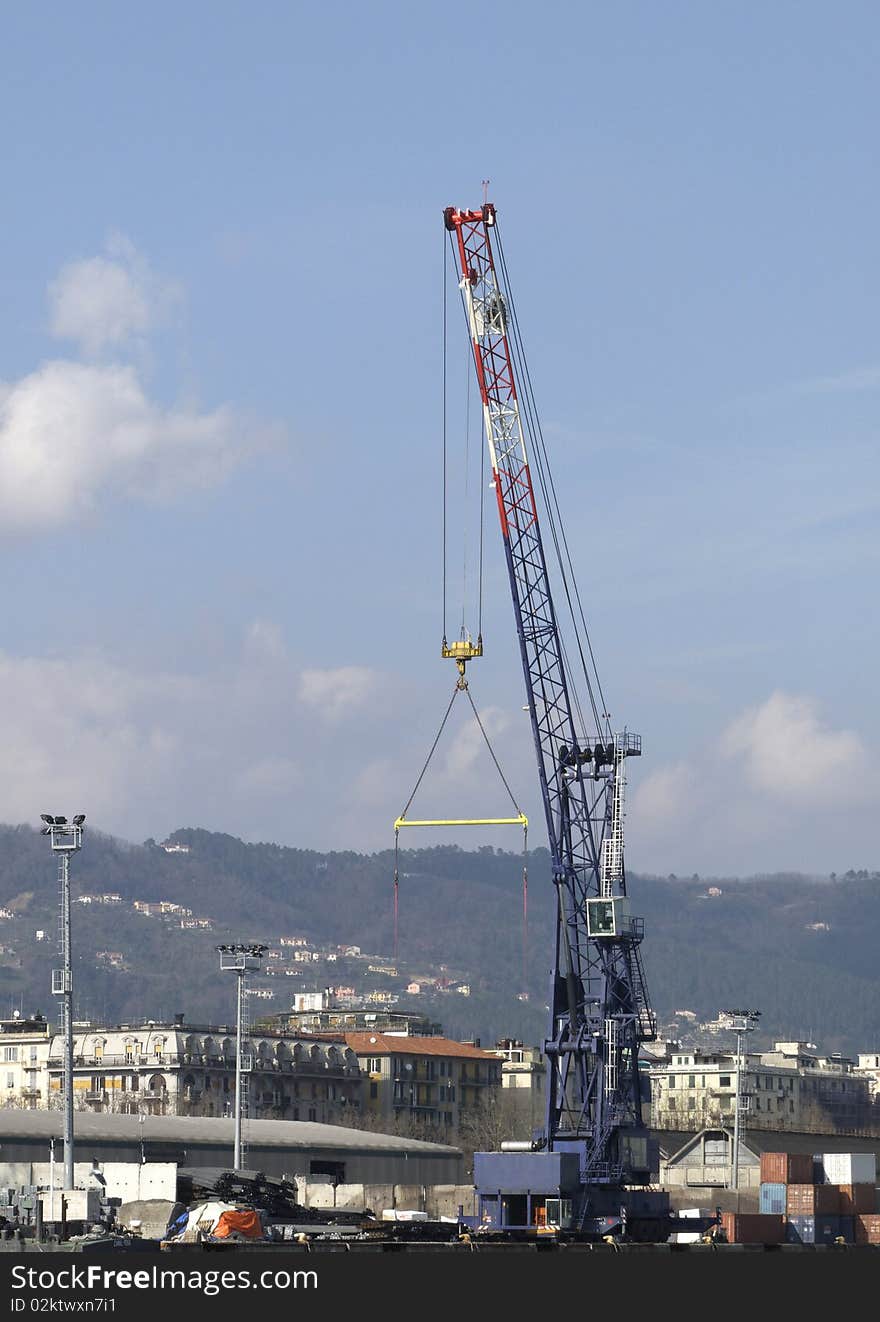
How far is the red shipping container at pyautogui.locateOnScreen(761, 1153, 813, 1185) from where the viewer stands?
509ft

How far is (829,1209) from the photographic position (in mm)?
150000

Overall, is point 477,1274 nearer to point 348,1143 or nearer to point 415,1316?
point 415,1316

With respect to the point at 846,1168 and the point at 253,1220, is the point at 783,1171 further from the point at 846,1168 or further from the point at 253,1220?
the point at 253,1220

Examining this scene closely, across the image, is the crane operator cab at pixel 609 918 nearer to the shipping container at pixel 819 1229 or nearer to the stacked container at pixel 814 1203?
the stacked container at pixel 814 1203

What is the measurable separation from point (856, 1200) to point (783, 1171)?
19.3 ft

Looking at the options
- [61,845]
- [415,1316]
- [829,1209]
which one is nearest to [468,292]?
[61,845]

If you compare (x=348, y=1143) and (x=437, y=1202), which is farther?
(x=348, y=1143)

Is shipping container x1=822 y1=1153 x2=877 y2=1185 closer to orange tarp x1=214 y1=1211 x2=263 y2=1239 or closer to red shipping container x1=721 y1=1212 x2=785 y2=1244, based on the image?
red shipping container x1=721 y1=1212 x2=785 y2=1244

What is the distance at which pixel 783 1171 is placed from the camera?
511ft

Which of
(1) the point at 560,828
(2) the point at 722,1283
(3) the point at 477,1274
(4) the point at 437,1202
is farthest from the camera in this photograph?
(4) the point at 437,1202

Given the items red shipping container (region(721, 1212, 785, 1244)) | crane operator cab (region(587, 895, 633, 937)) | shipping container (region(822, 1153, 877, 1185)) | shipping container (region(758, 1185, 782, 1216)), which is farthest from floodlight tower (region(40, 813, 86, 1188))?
shipping container (region(822, 1153, 877, 1185))

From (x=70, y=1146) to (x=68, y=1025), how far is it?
19.4ft

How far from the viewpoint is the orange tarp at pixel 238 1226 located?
9912 cm

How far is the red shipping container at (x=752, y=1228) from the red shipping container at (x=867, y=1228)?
278 inches
